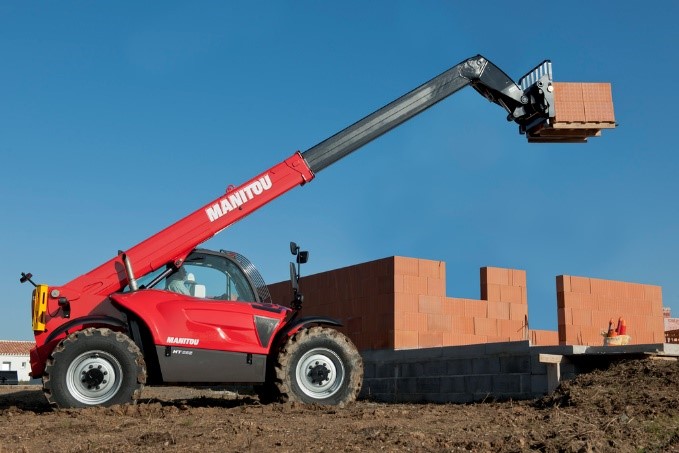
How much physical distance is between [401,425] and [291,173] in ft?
14.7

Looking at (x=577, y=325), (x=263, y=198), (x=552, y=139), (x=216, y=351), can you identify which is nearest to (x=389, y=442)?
(x=216, y=351)

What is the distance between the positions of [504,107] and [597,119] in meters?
1.36

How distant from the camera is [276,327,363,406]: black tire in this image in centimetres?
902

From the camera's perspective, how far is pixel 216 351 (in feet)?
29.2

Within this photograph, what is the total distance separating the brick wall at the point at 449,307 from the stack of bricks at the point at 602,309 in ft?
0.08

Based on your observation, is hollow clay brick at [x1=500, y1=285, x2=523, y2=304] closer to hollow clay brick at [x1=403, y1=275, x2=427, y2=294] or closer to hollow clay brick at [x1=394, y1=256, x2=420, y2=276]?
hollow clay brick at [x1=403, y1=275, x2=427, y2=294]

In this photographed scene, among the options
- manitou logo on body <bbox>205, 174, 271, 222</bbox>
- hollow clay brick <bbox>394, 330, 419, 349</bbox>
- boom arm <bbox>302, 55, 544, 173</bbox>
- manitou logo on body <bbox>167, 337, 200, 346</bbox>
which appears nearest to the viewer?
manitou logo on body <bbox>167, 337, 200, 346</bbox>

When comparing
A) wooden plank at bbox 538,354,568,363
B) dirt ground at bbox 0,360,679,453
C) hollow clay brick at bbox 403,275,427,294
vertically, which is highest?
hollow clay brick at bbox 403,275,427,294

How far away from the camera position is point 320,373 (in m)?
9.26

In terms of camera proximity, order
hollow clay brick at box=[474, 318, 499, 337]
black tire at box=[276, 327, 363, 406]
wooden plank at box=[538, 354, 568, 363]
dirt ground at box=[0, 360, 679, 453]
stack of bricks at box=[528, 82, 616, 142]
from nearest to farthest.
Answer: dirt ground at box=[0, 360, 679, 453]
black tire at box=[276, 327, 363, 406]
wooden plank at box=[538, 354, 568, 363]
stack of bricks at box=[528, 82, 616, 142]
hollow clay brick at box=[474, 318, 499, 337]

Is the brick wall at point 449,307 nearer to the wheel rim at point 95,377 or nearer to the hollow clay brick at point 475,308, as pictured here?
the hollow clay brick at point 475,308

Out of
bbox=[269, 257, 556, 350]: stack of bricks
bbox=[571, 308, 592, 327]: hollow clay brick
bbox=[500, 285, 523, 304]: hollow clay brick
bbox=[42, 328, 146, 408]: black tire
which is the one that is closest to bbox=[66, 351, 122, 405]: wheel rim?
bbox=[42, 328, 146, 408]: black tire

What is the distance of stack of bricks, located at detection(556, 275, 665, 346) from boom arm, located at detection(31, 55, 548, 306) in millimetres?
7363

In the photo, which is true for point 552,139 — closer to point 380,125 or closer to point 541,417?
point 380,125
